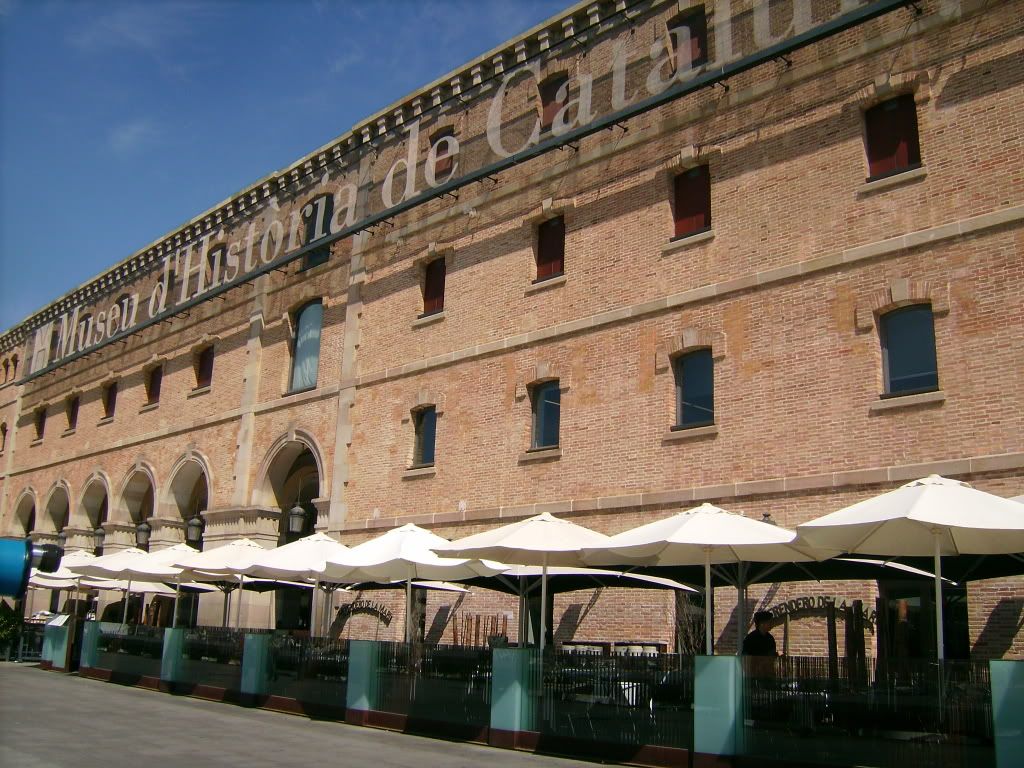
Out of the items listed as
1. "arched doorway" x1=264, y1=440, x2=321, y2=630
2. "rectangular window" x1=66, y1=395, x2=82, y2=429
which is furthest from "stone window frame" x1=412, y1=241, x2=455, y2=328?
"rectangular window" x1=66, y1=395, x2=82, y2=429

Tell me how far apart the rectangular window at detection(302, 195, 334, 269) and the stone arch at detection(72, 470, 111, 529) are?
12.1 metres

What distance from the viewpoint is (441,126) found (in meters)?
23.7

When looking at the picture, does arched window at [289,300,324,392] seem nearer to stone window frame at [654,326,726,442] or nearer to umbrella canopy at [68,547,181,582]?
umbrella canopy at [68,547,181,582]

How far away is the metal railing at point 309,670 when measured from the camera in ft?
53.6

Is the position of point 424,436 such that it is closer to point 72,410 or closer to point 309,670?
point 309,670

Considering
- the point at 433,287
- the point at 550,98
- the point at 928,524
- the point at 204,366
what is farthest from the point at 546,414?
the point at 204,366

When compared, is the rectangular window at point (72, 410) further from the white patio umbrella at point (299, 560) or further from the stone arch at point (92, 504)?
the white patio umbrella at point (299, 560)

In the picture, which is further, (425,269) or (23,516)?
(23,516)

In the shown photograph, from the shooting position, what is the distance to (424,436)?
22.4 meters

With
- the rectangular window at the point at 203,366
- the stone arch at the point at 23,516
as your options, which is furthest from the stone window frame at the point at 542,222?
the stone arch at the point at 23,516

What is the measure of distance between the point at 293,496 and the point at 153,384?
26.2ft

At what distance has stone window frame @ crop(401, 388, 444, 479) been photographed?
21688mm

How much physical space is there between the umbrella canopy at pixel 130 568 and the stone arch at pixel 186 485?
422cm

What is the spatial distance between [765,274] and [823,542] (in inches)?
262
